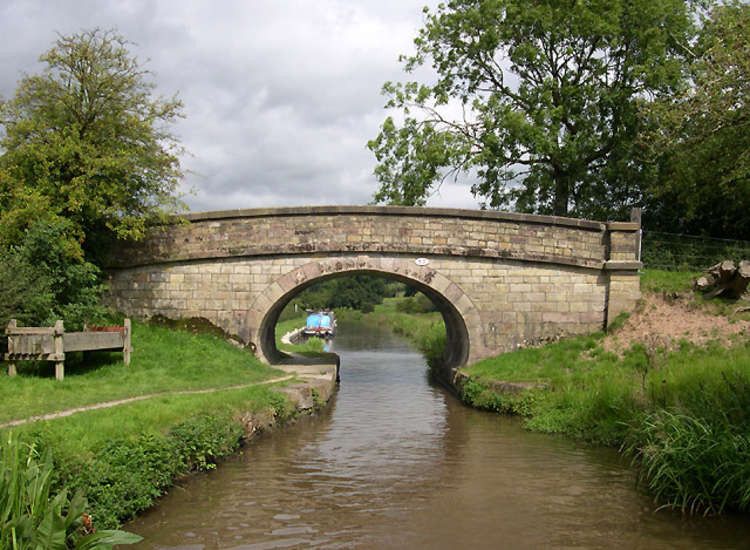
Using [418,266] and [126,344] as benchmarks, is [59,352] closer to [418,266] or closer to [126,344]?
[126,344]

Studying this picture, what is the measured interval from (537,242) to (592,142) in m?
6.12

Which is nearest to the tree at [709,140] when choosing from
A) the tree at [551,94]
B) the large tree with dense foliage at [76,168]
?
the tree at [551,94]

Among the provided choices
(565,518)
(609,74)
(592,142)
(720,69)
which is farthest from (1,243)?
(609,74)

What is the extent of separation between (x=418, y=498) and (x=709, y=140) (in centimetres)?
1234

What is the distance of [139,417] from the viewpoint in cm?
675

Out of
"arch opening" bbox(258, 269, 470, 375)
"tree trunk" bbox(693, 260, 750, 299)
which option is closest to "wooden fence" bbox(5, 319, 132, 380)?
"arch opening" bbox(258, 269, 470, 375)

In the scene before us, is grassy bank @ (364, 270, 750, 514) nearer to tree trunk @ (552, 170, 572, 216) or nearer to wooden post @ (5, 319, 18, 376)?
tree trunk @ (552, 170, 572, 216)

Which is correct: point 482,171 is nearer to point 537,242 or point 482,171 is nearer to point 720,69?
point 537,242

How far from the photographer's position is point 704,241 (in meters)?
15.5

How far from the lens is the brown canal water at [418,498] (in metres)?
5.37

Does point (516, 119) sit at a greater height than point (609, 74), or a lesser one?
lesser

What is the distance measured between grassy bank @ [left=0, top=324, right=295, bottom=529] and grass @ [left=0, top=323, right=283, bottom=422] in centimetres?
2

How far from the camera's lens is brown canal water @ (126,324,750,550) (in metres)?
5.37

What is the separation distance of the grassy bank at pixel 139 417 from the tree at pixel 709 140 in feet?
26.7
